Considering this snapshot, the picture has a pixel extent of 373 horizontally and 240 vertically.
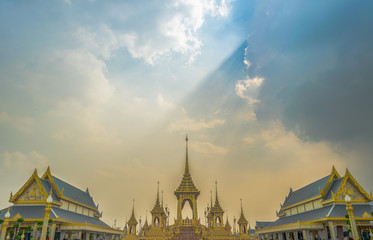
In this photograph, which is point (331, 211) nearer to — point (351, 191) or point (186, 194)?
point (351, 191)

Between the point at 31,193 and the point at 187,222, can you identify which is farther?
the point at 187,222

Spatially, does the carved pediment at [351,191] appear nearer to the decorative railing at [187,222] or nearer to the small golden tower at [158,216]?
the decorative railing at [187,222]

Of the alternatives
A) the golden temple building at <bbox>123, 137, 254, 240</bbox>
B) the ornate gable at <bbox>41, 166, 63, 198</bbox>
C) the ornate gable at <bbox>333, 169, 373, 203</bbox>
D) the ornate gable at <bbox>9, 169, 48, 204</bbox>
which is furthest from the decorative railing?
the ornate gable at <bbox>333, 169, 373, 203</bbox>

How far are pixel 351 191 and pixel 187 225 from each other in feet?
118

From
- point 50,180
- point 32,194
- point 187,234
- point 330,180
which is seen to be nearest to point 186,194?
point 187,234

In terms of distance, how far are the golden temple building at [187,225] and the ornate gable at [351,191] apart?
29.2 m

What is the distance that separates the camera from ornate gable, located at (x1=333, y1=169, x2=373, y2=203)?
35.2 m

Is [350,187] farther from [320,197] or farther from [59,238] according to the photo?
[59,238]

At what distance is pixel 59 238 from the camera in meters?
33.9

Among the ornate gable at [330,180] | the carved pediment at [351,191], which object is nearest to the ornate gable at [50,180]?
the ornate gable at [330,180]

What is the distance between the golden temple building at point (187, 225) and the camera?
2293 inches

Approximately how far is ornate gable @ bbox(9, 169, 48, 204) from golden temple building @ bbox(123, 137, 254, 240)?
91.8 feet

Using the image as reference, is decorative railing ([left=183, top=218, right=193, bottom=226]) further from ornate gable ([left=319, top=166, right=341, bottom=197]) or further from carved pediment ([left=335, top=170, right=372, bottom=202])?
carved pediment ([left=335, top=170, right=372, bottom=202])

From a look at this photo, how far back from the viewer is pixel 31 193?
1399 inches
